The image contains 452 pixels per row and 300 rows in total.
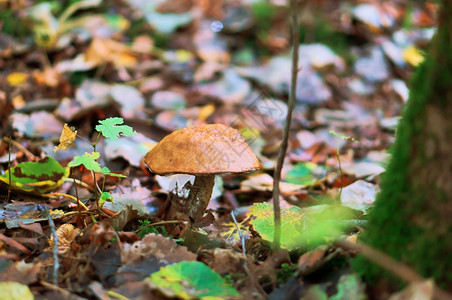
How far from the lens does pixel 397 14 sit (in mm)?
6734

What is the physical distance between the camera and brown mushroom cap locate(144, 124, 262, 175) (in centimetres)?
184

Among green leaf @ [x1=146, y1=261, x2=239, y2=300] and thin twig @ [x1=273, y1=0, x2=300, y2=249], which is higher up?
thin twig @ [x1=273, y1=0, x2=300, y2=249]

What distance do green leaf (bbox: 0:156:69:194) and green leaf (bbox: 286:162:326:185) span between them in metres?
Answer: 1.75

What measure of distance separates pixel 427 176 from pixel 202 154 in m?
1.05

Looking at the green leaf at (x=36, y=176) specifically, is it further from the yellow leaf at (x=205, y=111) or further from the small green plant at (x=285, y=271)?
the yellow leaf at (x=205, y=111)

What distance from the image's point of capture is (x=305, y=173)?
3.34 metres

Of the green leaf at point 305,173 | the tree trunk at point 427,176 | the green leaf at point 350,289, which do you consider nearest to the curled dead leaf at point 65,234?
the green leaf at point 350,289

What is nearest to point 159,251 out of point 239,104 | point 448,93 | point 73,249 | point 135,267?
point 135,267

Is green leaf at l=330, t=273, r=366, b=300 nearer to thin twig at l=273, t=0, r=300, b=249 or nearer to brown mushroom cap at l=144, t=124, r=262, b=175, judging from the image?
thin twig at l=273, t=0, r=300, b=249

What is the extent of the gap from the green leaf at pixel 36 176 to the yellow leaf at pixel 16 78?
249cm

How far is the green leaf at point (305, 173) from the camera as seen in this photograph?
10.2ft

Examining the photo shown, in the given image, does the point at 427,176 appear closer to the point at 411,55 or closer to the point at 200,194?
the point at 200,194

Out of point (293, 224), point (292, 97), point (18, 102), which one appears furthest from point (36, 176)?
point (18, 102)

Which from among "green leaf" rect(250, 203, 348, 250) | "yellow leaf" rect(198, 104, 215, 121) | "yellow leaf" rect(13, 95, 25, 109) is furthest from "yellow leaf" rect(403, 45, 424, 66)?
"yellow leaf" rect(13, 95, 25, 109)
